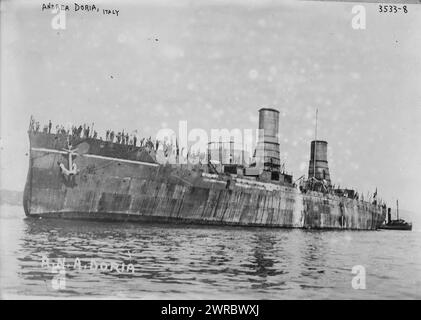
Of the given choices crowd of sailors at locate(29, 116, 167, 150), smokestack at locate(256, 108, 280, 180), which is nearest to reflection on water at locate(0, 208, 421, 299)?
crowd of sailors at locate(29, 116, 167, 150)

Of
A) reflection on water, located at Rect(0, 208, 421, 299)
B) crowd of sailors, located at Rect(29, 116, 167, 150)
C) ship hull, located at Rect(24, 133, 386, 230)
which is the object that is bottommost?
reflection on water, located at Rect(0, 208, 421, 299)

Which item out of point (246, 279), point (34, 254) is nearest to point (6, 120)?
point (34, 254)

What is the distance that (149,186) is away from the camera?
21.0 metres

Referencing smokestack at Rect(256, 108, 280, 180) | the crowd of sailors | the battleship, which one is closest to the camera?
the crowd of sailors

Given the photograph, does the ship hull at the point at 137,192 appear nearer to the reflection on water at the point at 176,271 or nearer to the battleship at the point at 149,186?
the battleship at the point at 149,186

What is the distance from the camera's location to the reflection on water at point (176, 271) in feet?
30.2

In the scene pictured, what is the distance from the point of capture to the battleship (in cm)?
1780

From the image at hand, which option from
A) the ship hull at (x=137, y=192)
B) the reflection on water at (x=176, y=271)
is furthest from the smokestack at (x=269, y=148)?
the reflection on water at (x=176, y=271)

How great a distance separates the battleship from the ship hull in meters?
0.03

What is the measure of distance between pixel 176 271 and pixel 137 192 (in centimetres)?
1030

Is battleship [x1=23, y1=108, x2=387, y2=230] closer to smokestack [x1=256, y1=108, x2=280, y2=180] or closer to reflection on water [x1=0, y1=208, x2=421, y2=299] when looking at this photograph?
smokestack [x1=256, y1=108, x2=280, y2=180]

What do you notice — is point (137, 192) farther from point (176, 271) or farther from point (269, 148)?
point (269, 148)

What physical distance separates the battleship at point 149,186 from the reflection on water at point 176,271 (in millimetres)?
3482
